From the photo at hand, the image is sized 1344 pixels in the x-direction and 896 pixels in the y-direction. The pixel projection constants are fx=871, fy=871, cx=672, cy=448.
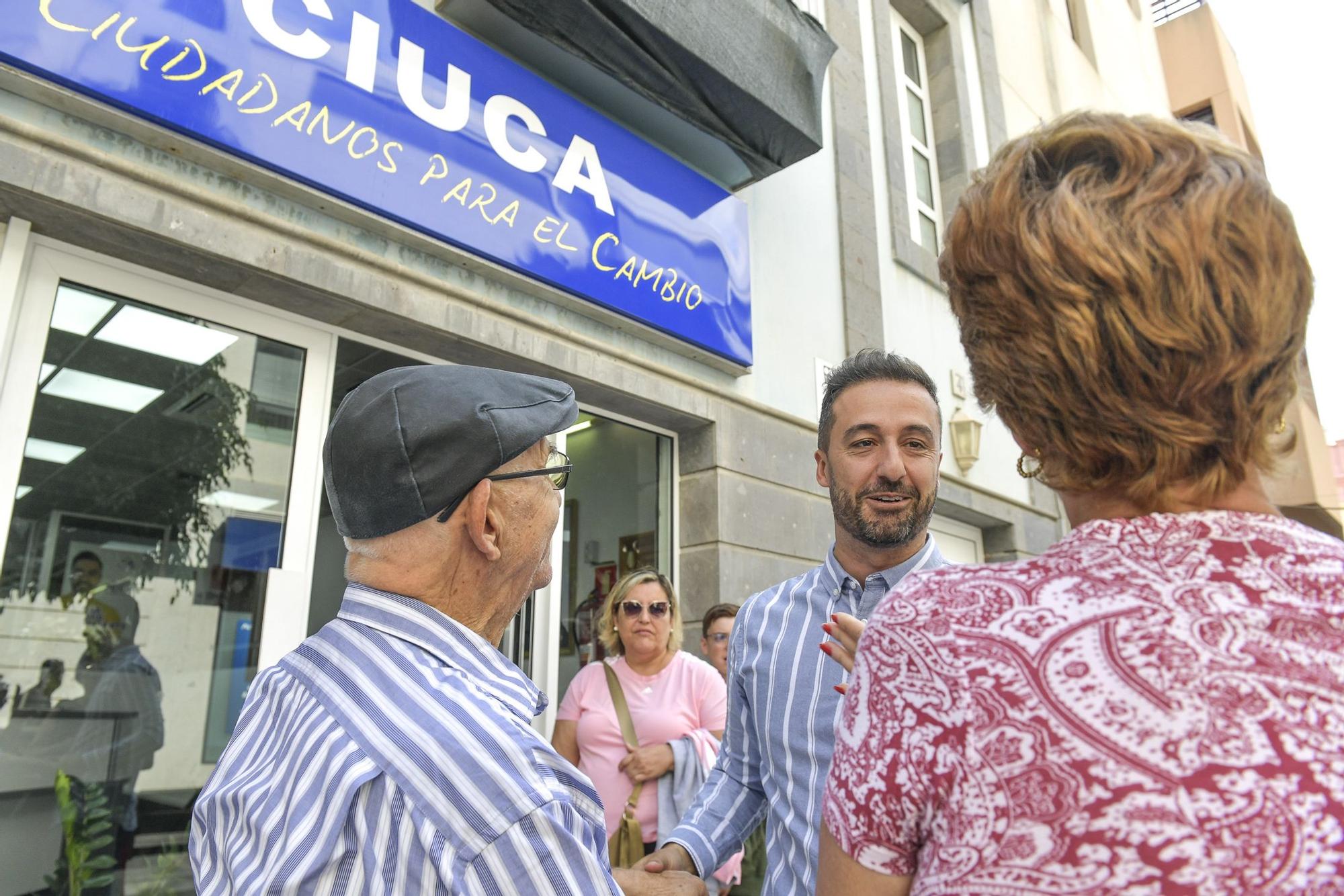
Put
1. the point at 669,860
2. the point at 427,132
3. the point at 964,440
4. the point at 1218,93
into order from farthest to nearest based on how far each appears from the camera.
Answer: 1. the point at 1218,93
2. the point at 964,440
3. the point at 427,132
4. the point at 669,860

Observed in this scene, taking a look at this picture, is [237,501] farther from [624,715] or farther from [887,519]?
[887,519]

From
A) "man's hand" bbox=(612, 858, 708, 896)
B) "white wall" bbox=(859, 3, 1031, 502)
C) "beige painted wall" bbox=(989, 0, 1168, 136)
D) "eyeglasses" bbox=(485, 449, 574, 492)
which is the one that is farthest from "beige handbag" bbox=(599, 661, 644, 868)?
"beige painted wall" bbox=(989, 0, 1168, 136)

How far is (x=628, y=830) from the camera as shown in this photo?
3232 mm

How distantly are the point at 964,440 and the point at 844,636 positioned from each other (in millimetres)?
5831

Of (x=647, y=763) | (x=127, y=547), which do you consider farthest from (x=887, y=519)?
(x=127, y=547)

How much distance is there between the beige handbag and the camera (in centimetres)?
320

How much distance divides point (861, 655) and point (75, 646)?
2.82 m

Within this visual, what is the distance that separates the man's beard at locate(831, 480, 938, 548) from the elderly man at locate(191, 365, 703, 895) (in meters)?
0.79

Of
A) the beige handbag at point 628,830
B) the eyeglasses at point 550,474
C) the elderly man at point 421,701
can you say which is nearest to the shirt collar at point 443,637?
the elderly man at point 421,701

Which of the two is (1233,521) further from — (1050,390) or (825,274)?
(825,274)

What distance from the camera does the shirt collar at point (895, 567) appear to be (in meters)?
1.93

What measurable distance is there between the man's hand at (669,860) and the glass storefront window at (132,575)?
1.92m

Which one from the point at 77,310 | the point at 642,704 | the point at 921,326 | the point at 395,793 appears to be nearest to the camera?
the point at 395,793

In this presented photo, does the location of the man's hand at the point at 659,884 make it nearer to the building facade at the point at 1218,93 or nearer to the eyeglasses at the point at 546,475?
the eyeglasses at the point at 546,475
